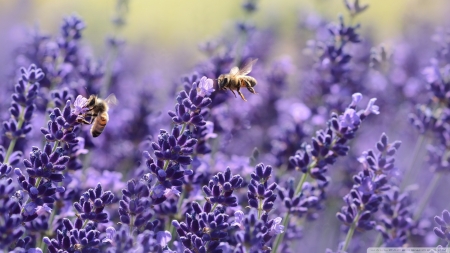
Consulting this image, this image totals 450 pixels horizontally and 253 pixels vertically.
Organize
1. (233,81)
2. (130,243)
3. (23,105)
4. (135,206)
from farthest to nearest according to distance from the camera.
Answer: (233,81), (23,105), (135,206), (130,243)

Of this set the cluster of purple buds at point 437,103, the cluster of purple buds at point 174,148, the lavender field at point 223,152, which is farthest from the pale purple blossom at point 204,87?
the cluster of purple buds at point 437,103

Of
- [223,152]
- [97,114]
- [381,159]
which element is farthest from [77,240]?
[223,152]

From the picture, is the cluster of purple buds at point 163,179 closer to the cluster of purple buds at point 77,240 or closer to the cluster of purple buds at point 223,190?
the cluster of purple buds at point 223,190

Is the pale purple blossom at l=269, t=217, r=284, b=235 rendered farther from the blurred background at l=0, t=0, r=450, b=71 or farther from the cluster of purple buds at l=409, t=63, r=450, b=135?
the blurred background at l=0, t=0, r=450, b=71

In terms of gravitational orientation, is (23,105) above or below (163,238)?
above

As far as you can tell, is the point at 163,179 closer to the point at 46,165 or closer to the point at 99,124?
the point at 46,165

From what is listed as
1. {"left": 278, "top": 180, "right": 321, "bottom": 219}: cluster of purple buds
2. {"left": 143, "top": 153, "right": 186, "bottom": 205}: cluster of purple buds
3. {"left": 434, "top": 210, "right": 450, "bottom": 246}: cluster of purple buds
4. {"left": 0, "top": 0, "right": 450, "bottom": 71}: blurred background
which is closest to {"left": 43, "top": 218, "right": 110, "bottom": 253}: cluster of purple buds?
{"left": 143, "top": 153, "right": 186, "bottom": 205}: cluster of purple buds

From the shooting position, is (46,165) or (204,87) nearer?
(46,165)

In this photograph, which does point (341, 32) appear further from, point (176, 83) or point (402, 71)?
point (402, 71)
